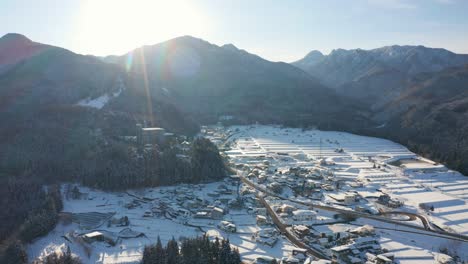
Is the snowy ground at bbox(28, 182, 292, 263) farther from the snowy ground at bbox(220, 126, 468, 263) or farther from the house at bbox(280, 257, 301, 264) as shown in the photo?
the snowy ground at bbox(220, 126, 468, 263)

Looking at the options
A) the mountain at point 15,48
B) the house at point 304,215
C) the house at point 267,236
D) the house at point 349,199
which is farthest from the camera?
the mountain at point 15,48

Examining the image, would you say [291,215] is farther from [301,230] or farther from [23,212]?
[23,212]

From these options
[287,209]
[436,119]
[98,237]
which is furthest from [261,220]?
[436,119]

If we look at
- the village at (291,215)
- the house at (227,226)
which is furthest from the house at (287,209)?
the house at (227,226)

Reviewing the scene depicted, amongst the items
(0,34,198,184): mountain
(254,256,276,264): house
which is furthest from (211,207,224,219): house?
(0,34,198,184): mountain

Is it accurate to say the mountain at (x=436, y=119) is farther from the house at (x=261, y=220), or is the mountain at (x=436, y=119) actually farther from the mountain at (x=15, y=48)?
the mountain at (x=15, y=48)

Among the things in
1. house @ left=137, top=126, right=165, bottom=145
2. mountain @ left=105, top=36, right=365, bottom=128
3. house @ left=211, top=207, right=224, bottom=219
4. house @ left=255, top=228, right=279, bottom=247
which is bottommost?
house @ left=255, top=228, right=279, bottom=247

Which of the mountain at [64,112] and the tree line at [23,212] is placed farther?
the mountain at [64,112]
